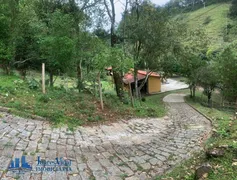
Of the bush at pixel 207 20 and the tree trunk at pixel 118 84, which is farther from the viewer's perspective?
the bush at pixel 207 20

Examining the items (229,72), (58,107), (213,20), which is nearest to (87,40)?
(58,107)

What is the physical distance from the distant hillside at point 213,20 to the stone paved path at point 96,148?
46364 mm

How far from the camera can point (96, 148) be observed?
4.80 meters

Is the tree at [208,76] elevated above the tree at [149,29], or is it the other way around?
the tree at [149,29]

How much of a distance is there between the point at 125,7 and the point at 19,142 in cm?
1122

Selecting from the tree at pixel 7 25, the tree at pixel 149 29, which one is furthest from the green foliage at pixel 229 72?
the tree at pixel 7 25

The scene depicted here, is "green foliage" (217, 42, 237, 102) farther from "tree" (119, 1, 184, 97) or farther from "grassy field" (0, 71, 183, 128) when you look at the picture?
"grassy field" (0, 71, 183, 128)

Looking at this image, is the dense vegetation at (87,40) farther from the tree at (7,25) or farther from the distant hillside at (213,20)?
the distant hillside at (213,20)

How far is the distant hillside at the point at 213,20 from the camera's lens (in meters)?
52.6

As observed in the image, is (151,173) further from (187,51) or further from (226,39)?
(226,39)

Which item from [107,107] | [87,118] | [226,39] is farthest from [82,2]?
[226,39]

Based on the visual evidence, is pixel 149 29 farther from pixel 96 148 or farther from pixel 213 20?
pixel 213 20

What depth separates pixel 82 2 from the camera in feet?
41.3

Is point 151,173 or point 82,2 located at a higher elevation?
point 82,2
